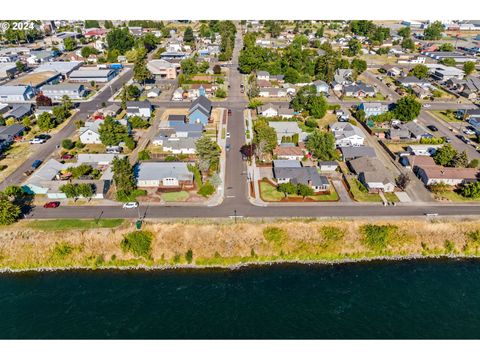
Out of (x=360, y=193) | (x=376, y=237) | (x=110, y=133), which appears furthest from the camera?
(x=110, y=133)

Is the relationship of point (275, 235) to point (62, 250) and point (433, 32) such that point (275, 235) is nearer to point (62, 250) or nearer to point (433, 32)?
point (62, 250)

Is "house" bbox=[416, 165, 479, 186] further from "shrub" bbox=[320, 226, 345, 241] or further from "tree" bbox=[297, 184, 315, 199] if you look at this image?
"shrub" bbox=[320, 226, 345, 241]

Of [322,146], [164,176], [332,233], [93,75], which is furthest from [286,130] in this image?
[93,75]

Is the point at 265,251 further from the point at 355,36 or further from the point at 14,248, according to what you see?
the point at 355,36

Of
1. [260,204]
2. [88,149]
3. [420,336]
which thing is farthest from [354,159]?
[88,149]

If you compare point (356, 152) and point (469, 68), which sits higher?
point (469, 68)

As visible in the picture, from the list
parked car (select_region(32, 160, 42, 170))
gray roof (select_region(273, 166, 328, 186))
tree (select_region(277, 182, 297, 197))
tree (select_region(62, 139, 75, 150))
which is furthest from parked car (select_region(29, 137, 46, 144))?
tree (select_region(277, 182, 297, 197))
